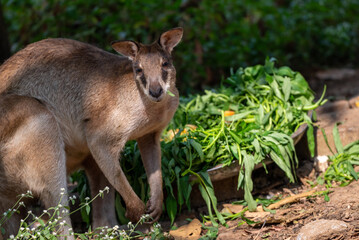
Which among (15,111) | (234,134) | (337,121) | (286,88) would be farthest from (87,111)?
(337,121)

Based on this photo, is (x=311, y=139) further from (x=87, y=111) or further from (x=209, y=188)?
(x=87, y=111)

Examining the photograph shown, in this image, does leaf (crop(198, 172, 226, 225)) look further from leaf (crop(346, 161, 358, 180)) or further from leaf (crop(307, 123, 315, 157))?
leaf (crop(346, 161, 358, 180))

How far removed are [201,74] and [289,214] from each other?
182 inches

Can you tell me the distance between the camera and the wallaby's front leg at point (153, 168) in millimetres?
4836

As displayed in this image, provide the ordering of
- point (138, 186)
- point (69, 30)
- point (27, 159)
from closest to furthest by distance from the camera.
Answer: point (27, 159), point (138, 186), point (69, 30)

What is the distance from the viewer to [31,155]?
443 centimetres

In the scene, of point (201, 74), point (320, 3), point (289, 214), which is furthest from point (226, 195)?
point (320, 3)

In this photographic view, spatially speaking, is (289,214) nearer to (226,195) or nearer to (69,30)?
(226,195)

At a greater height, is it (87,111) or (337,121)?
(87,111)

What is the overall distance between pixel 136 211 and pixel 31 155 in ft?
3.52

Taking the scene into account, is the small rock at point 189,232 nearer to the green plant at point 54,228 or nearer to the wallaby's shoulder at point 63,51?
the green plant at point 54,228

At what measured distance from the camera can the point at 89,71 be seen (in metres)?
4.95

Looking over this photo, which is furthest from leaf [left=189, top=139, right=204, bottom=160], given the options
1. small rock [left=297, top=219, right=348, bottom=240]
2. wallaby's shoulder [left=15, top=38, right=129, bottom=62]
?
small rock [left=297, top=219, right=348, bottom=240]

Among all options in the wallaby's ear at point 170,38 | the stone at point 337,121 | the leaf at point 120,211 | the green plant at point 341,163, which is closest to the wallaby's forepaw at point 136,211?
the leaf at point 120,211
